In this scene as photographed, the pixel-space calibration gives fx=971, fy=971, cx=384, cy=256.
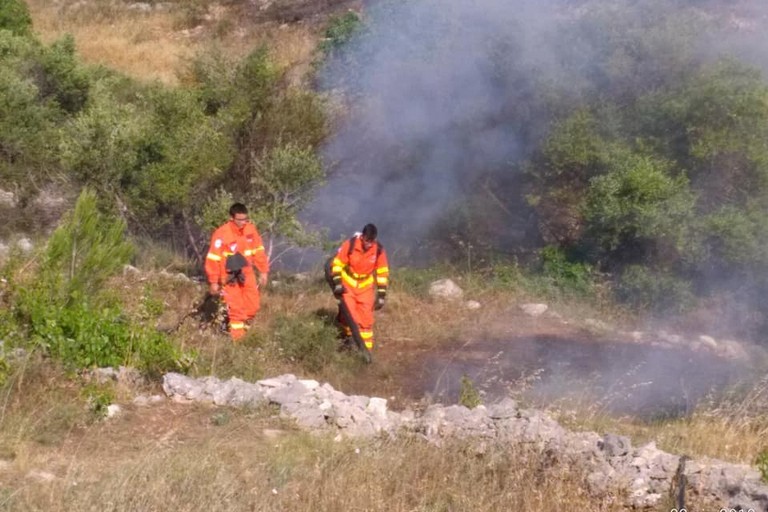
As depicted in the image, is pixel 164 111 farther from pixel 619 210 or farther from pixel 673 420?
pixel 673 420

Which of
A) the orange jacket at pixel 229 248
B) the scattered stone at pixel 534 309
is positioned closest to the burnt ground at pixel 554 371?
the scattered stone at pixel 534 309

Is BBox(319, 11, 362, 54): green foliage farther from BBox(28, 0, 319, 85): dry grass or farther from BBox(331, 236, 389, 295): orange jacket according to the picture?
BBox(331, 236, 389, 295): orange jacket

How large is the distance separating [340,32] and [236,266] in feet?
26.0

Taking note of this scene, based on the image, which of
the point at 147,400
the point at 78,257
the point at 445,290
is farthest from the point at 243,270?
the point at 445,290

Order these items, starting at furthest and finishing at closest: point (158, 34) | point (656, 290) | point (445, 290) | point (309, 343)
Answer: point (158, 34) → point (445, 290) → point (656, 290) → point (309, 343)

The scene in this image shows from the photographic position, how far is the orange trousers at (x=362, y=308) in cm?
864

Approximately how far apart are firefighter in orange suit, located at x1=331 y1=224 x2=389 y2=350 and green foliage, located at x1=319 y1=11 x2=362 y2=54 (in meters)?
7.04

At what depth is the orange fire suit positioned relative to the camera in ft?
27.6

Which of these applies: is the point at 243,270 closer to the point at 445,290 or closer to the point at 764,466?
the point at 445,290

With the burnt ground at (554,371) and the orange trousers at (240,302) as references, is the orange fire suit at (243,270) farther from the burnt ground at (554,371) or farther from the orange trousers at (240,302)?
the burnt ground at (554,371)

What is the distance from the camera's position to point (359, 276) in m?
8.65

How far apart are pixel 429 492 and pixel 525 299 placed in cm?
600

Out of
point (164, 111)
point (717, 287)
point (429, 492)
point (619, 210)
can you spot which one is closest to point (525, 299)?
point (619, 210)

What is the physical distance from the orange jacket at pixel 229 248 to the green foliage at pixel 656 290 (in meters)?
4.04
